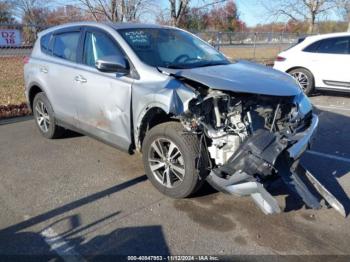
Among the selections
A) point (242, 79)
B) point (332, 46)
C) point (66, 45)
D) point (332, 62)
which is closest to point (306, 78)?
point (332, 62)

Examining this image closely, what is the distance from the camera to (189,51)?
16.0ft

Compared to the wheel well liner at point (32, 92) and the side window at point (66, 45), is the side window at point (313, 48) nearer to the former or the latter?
the side window at point (66, 45)

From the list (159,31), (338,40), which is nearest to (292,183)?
(159,31)

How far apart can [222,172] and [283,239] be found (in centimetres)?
82

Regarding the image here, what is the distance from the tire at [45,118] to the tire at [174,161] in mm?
2218

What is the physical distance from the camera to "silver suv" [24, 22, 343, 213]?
3.49 m

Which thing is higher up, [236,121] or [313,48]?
[313,48]

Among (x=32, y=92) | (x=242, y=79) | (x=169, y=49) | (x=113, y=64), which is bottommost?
(x=32, y=92)

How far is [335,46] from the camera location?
9281mm

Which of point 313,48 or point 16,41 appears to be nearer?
point 313,48

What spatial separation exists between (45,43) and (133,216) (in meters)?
3.53

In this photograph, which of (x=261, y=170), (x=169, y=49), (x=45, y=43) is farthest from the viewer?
(x=45, y=43)

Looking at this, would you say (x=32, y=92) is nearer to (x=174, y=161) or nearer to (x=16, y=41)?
(x=174, y=161)

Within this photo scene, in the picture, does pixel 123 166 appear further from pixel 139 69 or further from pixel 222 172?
pixel 222 172
